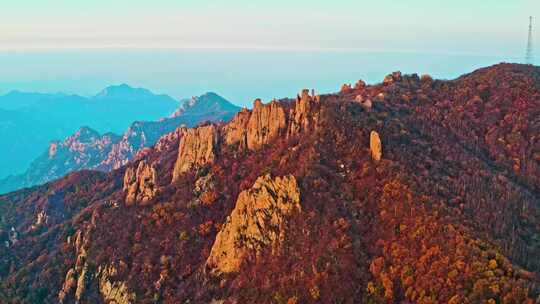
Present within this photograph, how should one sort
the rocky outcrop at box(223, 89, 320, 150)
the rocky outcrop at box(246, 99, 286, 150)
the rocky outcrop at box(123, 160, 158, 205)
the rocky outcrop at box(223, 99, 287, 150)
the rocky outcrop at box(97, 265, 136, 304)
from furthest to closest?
the rocky outcrop at box(123, 160, 158, 205) → the rocky outcrop at box(223, 99, 287, 150) → the rocky outcrop at box(246, 99, 286, 150) → the rocky outcrop at box(223, 89, 320, 150) → the rocky outcrop at box(97, 265, 136, 304)

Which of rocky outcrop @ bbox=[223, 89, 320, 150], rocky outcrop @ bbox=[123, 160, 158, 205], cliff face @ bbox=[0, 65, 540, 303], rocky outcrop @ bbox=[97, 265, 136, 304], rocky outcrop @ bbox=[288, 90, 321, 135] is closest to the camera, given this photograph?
cliff face @ bbox=[0, 65, 540, 303]

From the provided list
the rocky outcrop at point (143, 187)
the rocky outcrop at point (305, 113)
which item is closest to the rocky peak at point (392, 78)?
the rocky outcrop at point (305, 113)

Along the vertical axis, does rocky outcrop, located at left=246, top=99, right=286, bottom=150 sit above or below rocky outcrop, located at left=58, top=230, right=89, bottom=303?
above

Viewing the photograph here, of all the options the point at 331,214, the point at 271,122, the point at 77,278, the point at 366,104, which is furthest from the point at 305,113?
the point at 77,278

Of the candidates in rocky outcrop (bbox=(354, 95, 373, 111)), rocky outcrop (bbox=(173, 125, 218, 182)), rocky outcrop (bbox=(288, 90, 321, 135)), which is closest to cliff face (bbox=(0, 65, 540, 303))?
rocky outcrop (bbox=(288, 90, 321, 135))

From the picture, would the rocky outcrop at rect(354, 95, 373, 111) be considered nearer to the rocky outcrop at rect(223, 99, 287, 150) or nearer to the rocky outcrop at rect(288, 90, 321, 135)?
the rocky outcrop at rect(288, 90, 321, 135)

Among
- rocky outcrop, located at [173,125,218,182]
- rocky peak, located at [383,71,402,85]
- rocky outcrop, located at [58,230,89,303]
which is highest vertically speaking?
rocky peak, located at [383,71,402,85]

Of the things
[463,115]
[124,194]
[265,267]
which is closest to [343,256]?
[265,267]

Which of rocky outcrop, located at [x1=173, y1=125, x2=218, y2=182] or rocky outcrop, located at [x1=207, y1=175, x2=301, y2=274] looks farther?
rocky outcrop, located at [x1=173, y1=125, x2=218, y2=182]
